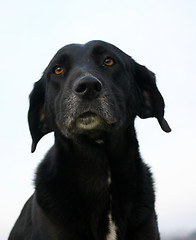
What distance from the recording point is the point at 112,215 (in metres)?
4.11

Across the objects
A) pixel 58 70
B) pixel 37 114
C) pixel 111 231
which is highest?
pixel 58 70

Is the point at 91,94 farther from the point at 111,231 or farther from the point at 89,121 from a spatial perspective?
the point at 111,231

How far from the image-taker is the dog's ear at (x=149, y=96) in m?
4.74

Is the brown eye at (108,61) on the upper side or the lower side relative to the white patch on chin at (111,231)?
upper

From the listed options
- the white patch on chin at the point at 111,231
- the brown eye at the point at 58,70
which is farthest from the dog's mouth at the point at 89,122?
the white patch on chin at the point at 111,231

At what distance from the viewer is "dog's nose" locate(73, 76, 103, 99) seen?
3.57 metres

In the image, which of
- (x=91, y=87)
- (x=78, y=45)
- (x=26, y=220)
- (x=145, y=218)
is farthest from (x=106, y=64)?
(x=26, y=220)

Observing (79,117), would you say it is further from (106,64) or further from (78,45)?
(78,45)

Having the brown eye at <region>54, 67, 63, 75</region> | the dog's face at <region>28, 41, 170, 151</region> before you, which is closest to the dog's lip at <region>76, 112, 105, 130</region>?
A: the dog's face at <region>28, 41, 170, 151</region>

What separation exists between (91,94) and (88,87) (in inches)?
3.5

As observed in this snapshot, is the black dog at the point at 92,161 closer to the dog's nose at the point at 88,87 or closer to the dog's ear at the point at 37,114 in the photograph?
the dog's nose at the point at 88,87

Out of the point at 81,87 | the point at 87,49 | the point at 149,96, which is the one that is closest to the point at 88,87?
the point at 81,87

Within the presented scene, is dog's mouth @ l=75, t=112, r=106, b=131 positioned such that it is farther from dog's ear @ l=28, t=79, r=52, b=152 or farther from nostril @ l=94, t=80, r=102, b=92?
dog's ear @ l=28, t=79, r=52, b=152

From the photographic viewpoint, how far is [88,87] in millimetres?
3584
